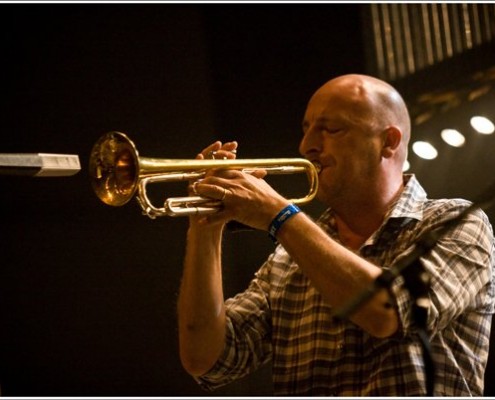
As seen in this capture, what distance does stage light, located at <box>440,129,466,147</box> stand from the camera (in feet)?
10.3

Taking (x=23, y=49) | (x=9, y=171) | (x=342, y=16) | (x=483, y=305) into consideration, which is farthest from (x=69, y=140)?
(x=483, y=305)

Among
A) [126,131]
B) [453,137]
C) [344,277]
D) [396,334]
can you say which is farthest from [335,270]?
[126,131]

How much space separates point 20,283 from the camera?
323cm

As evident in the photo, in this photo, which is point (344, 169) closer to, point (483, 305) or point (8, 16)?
point (483, 305)

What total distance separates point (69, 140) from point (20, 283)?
0.57m

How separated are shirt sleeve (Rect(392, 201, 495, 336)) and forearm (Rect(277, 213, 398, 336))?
2.5 inches

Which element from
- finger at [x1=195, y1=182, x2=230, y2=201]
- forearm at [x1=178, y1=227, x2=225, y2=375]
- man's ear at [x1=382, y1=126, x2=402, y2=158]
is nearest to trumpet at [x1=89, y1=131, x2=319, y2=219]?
finger at [x1=195, y1=182, x2=230, y2=201]

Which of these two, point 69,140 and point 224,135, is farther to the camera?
point 224,135

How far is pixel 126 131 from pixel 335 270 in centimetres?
147

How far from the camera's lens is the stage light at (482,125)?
10.1 feet

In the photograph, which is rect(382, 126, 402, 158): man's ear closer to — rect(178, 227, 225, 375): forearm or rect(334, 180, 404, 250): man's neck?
rect(334, 180, 404, 250): man's neck

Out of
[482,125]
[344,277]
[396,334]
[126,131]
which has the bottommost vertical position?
[396,334]

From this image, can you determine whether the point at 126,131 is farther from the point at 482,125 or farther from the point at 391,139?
the point at 482,125

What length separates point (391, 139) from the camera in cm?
271
